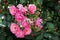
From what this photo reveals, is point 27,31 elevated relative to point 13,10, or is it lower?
lower

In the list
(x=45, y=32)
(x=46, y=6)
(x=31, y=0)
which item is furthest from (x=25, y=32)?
(x=46, y=6)

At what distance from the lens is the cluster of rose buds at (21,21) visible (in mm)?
1869

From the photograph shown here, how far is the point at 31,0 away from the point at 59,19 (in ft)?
1.16

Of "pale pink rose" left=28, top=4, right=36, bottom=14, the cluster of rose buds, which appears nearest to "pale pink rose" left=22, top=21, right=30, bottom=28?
the cluster of rose buds

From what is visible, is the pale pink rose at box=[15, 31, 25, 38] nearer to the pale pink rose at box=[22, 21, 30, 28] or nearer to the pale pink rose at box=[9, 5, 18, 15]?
the pale pink rose at box=[22, 21, 30, 28]

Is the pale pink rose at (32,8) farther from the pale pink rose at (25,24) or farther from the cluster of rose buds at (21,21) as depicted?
the pale pink rose at (25,24)

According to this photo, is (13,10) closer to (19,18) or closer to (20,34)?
(19,18)

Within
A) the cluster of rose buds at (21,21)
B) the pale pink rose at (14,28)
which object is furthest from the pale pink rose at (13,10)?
the pale pink rose at (14,28)

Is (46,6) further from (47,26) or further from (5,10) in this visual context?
(5,10)

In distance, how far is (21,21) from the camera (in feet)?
6.15

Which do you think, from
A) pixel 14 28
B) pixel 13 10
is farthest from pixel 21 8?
pixel 14 28

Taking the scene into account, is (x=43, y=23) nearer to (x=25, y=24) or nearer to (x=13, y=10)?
(x=25, y=24)

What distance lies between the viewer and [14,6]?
1.93 metres

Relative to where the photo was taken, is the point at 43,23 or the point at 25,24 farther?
the point at 43,23
